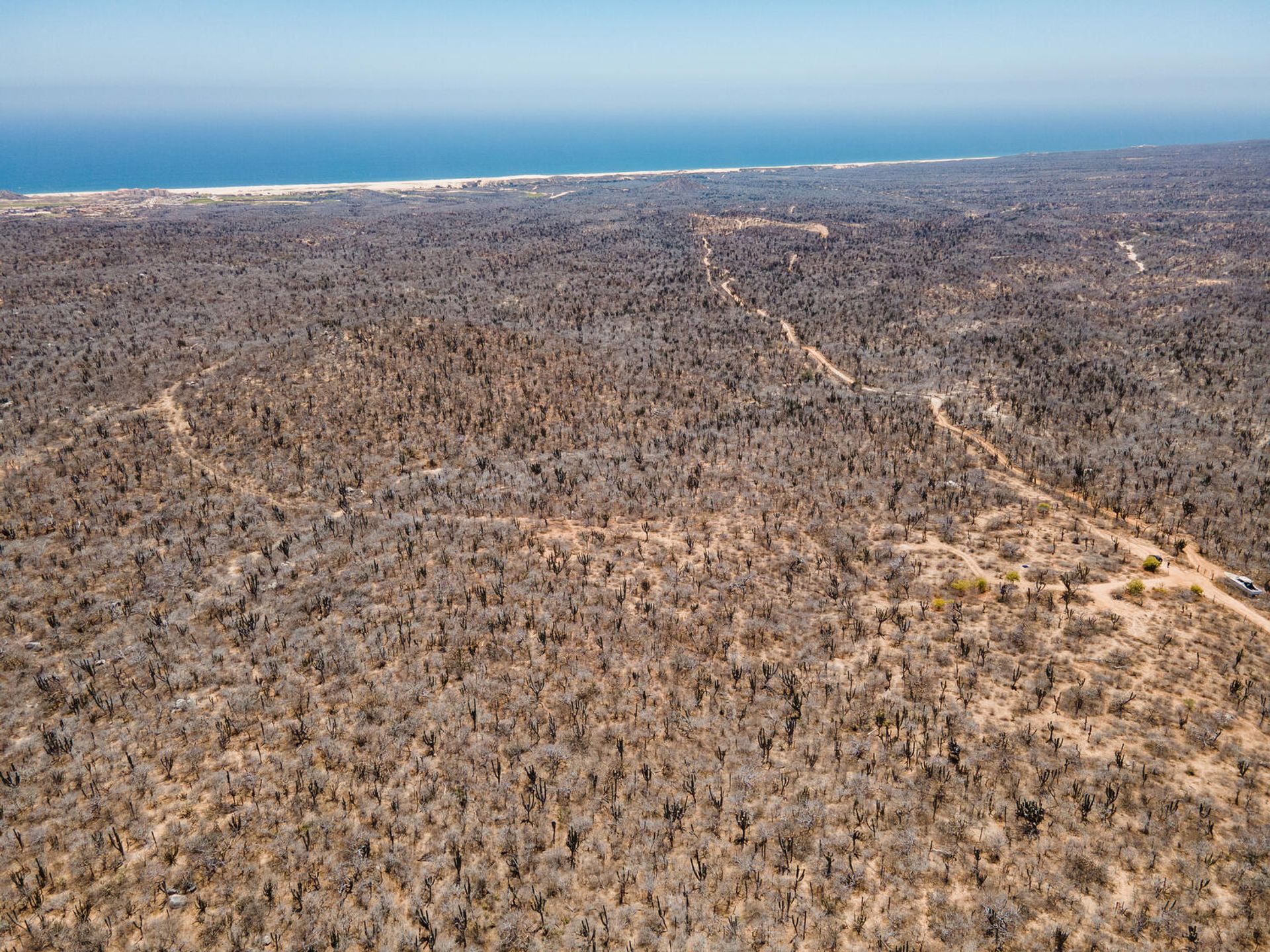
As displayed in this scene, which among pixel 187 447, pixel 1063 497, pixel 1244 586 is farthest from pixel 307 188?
pixel 1244 586

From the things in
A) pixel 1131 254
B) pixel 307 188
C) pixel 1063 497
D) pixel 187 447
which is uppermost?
pixel 307 188

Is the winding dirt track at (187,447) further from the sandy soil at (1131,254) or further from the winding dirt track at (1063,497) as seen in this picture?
the sandy soil at (1131,254)

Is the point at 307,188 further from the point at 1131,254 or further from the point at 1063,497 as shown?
the point at 1063,497

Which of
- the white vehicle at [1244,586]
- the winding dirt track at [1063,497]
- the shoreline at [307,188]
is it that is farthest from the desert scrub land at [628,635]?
the shoreline at [307,188]

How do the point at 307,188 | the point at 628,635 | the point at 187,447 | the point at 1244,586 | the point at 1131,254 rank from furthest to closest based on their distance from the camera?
the point at 307,188 < the point at 1131,254 < the point at 187,447 < the point at 1244,586 < the point at 628,635

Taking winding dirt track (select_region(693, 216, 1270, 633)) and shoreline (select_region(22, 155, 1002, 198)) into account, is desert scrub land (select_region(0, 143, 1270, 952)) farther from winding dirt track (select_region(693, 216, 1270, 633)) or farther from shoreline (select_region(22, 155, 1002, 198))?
shoreline (select_region(22, 155, 1002, 198))

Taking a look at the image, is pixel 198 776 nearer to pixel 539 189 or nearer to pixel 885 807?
pixel 885 807
